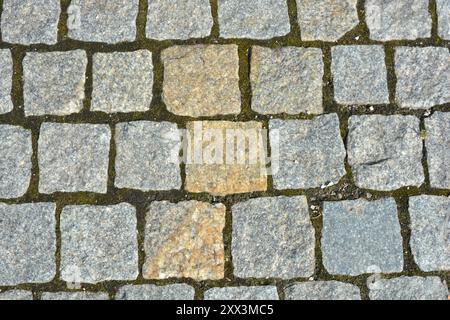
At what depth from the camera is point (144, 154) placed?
3.37 m

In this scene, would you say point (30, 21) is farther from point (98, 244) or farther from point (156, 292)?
point (156, 292)

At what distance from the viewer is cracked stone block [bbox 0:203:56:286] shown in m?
3.31

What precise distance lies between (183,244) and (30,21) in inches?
58.7

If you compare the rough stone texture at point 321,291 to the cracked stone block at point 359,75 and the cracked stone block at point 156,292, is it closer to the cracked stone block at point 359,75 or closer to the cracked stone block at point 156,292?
the cracked stone block at point 156,292

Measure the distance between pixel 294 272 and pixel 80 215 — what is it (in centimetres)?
117

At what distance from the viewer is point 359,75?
3.46 m

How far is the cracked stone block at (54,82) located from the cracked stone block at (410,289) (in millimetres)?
1865

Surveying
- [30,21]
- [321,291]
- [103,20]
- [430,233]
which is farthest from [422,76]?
[30,21]

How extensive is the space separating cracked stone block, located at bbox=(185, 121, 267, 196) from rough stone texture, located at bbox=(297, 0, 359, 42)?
69 cm

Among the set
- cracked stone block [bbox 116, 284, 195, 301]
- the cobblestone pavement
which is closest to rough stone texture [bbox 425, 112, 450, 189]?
the cobblestone pavement

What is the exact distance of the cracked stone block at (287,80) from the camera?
3.43 metres

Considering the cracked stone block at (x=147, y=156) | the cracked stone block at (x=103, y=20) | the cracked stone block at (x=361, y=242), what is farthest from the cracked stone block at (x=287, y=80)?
the cracked stone block at (x=103, y=20)
